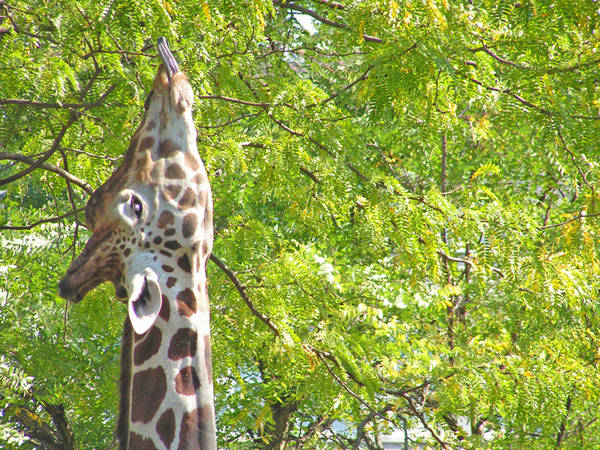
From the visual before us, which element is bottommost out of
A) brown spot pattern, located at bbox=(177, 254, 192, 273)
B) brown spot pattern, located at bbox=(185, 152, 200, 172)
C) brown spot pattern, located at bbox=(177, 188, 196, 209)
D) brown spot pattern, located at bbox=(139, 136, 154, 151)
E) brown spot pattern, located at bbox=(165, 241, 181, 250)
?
brown spot pattern, located at bbox=(177, 254, 192, 273)

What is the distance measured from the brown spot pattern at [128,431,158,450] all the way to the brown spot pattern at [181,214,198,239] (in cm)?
82

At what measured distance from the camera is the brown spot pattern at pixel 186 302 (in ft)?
9.20

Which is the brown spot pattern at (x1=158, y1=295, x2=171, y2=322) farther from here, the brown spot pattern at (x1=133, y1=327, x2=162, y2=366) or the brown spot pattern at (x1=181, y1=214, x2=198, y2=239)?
the brown spot pattern at (x1=181, y1=214, x2=198, y2=239)

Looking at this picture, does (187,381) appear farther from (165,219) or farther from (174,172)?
(174,172)

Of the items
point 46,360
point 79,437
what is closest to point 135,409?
point 46,360

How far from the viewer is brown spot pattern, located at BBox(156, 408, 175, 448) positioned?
2.60 metres

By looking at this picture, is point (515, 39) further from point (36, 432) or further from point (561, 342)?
point (36, 432)

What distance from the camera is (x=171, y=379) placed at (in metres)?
2.68

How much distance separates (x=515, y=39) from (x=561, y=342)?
426 cm

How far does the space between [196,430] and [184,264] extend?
0.68 meters

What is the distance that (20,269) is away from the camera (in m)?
6.52

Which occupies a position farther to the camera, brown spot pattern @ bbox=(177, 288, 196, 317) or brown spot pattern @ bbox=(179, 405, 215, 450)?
brown spot pattern @ bbox=(177, 288, 196, 317)

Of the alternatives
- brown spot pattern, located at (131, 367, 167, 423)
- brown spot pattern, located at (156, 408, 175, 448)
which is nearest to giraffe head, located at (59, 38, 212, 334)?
brown spot pattern, located at (131, 367, 167, 423)

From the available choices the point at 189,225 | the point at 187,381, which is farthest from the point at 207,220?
the point at 187,381
